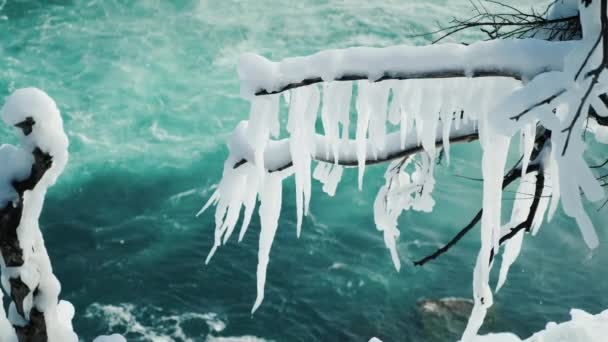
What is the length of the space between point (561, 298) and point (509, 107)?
887 cm

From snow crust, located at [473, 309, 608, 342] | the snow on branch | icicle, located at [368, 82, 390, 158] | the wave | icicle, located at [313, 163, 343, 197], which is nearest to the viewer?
icicle, located at [368, 82, 390, 158]

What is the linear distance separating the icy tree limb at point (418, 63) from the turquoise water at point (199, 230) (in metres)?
7.20

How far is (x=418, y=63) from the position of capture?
2.55m

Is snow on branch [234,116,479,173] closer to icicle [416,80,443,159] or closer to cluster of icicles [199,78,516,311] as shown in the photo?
cluster of icicles [199,78,516,311]

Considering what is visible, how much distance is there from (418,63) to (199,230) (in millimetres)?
9120

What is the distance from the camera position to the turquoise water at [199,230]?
9.68 m

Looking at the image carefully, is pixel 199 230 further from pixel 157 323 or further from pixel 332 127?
pixel 332 127

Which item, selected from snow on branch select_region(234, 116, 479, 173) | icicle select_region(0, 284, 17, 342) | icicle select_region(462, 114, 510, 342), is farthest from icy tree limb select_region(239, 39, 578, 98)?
icicle select_region(0, 284, 17, 342)

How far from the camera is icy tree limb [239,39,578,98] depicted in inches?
99.6

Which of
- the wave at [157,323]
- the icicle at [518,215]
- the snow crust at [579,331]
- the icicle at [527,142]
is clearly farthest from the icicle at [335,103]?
the wave at [157,323]

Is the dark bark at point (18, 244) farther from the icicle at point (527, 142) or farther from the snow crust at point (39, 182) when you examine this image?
→ the icicle at point (527, 142)

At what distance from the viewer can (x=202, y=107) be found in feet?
47.9

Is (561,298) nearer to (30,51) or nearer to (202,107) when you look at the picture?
(202,107)

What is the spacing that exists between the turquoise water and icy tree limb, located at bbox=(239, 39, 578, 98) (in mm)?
7200
